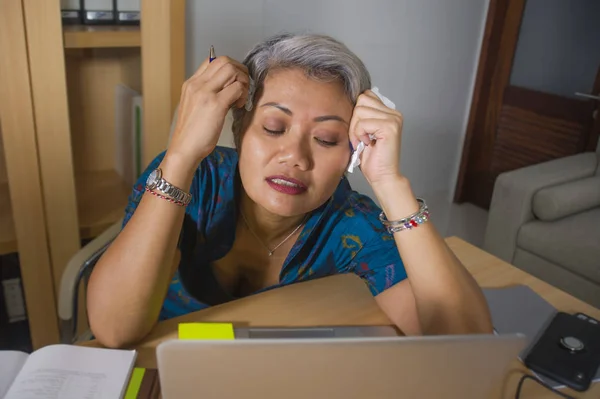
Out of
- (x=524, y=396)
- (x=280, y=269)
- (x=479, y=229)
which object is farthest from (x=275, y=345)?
(x=479, y=229)

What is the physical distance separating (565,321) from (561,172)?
1.66m

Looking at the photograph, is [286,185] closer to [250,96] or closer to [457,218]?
[250,96]

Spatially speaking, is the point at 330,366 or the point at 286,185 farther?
the point at 286,185

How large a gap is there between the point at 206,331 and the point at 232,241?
0.27 meters

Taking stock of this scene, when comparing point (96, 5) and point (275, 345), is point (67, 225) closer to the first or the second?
point (96, 5)

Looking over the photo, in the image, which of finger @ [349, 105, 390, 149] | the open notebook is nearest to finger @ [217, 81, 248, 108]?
finger @ [349, 105, 390, 149]

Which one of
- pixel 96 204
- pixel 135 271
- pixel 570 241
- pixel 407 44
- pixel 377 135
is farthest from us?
pixel 407 44

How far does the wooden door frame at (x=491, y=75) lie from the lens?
3.25m

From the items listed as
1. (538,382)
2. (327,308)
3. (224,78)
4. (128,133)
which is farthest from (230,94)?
(128,133)

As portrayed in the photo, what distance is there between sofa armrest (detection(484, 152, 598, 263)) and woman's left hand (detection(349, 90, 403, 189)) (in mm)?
1621

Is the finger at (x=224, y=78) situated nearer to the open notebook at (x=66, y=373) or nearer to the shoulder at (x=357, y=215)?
the shoulder at (x=357, y=215)

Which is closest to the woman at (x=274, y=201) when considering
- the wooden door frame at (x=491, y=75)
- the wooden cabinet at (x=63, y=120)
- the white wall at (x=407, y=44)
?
the wooden cabinet at (x=63, y=120)

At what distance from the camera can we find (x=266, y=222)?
3.89ft

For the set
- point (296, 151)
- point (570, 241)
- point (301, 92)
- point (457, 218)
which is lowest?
point (457, 218)
